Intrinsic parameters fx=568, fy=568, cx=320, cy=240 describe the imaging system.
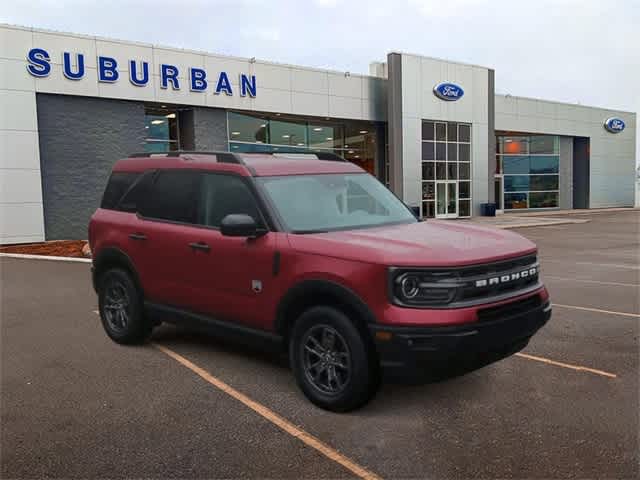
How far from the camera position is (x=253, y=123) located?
89.5 ft

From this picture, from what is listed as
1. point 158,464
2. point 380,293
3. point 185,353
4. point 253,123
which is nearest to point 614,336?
point 380,293

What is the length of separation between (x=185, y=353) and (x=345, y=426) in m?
2.51

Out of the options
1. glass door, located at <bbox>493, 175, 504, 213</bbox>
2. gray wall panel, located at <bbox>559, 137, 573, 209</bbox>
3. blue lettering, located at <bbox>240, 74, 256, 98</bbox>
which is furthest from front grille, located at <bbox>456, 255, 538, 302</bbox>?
gray wall panel, located at <bbox>559, 137, 573, 209</bbox>

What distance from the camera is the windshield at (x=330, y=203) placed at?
4871 millimetres

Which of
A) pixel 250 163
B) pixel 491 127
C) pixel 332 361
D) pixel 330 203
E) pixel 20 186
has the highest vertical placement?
pixel 491 127

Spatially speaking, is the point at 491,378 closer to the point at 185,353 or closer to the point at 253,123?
the point at 185,353

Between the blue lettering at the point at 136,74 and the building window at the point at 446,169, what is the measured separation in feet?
51.4

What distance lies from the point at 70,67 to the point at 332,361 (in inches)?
798

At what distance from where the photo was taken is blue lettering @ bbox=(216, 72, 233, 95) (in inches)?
981

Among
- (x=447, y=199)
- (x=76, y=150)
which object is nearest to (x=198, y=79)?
(x=76, y=150)

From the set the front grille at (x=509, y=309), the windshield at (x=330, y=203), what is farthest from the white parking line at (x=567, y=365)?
the windshield at (x=330, y=203)

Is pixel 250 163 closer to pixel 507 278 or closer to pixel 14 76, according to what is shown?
pixel 507 278

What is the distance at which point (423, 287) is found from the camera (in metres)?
3.94

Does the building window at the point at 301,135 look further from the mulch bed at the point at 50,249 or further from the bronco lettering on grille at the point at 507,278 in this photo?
the bronco lettering on grille at the point at 507,278
